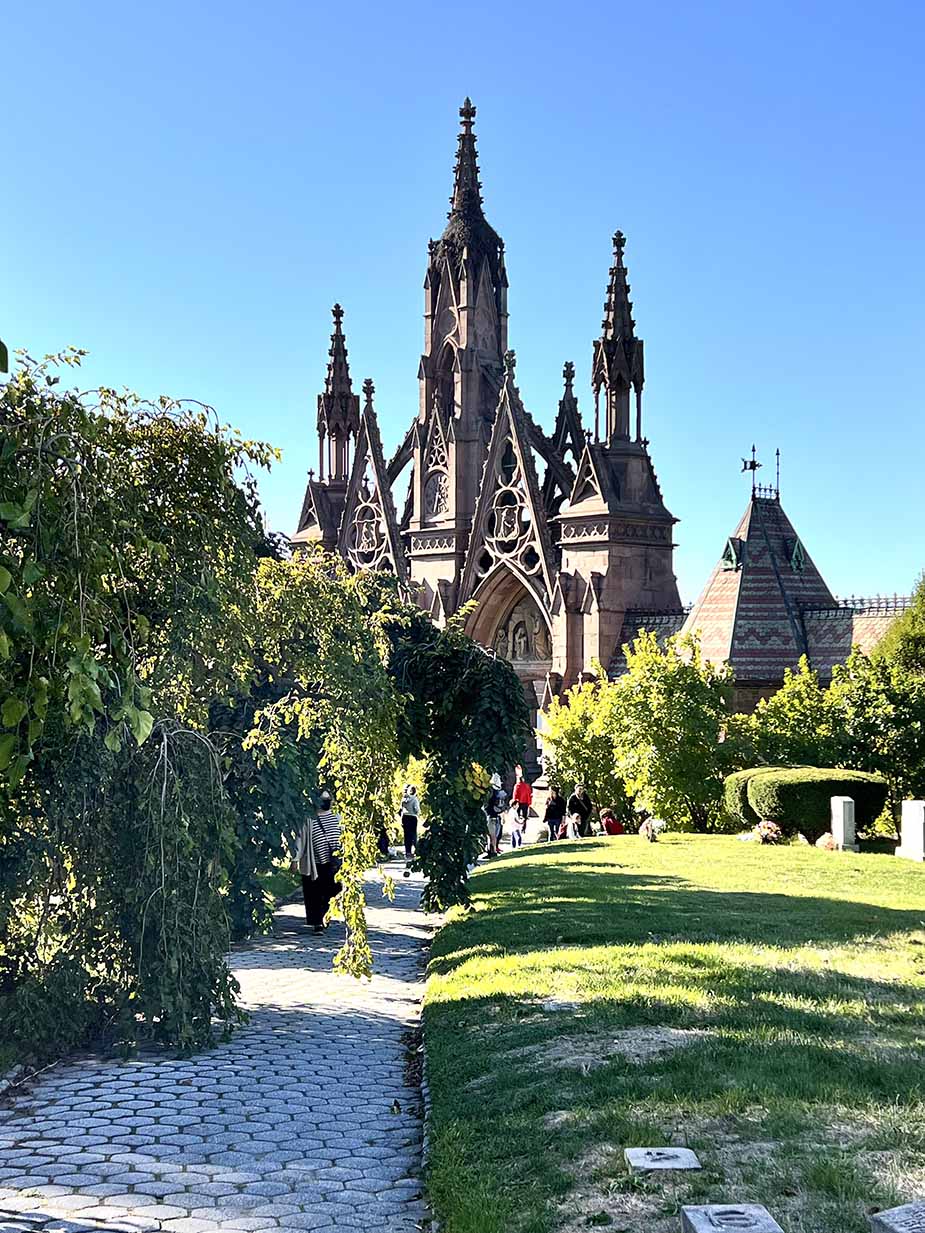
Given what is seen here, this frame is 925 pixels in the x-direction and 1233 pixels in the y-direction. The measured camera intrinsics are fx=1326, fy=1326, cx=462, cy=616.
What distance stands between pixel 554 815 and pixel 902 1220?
2665cm

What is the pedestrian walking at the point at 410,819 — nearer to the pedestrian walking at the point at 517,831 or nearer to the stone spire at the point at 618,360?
the pedestrian walking at the point at 517,831

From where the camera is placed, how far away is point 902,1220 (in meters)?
4.71

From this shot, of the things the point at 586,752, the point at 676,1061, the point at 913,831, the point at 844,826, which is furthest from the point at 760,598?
the point at 676,1061

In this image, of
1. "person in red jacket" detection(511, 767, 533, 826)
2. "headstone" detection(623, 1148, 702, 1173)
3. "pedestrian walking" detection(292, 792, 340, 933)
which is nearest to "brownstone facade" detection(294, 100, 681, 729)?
"person in red jacket" detection(511, 767, 533, 826)

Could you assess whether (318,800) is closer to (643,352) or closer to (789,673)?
(789,673)

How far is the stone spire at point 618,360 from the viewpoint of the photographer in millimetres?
41438

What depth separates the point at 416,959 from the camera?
1473cm

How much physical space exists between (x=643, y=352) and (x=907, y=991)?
34.0 metres

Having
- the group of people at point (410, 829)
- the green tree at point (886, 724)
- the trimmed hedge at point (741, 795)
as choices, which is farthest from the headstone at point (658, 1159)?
the green tree at point (886, 724)

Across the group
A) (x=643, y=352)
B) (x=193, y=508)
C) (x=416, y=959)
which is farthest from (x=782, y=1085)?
(x=643, y=352)

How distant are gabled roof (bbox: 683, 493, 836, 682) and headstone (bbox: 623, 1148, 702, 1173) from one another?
98.6ft

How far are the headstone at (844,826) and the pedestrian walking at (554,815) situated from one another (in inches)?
323

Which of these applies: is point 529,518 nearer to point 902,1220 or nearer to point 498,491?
point 498,491

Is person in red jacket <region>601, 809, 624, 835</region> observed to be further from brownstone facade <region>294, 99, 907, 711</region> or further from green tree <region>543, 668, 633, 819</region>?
brownstone facade <region>294, 99, 907, 711</region>
